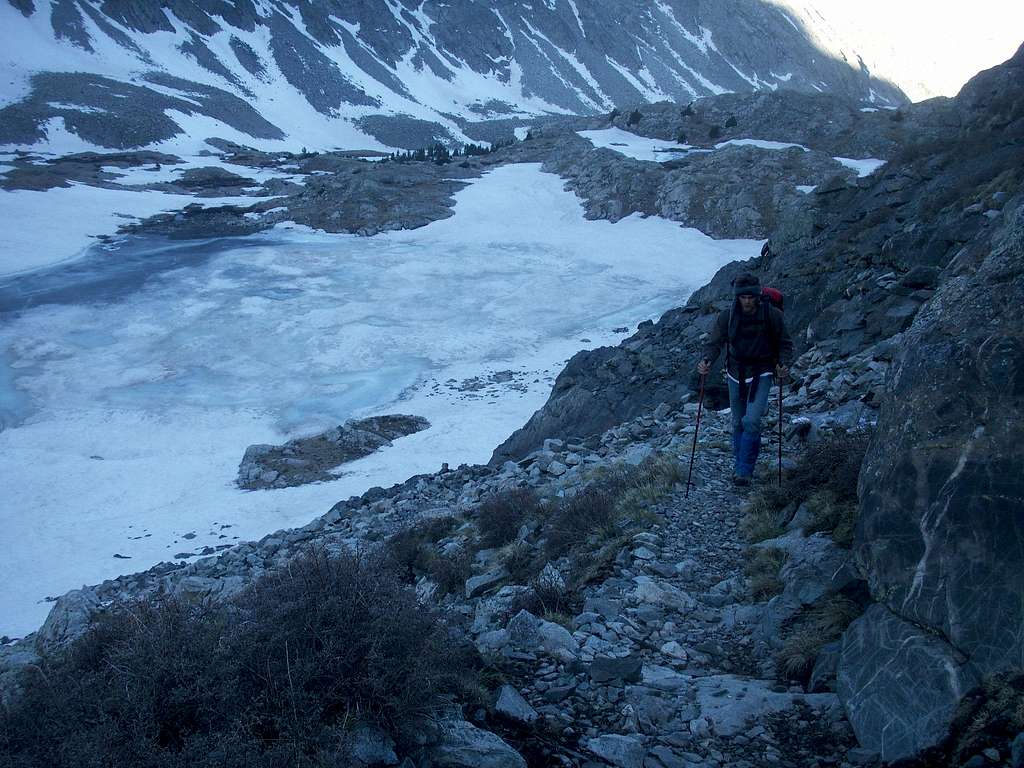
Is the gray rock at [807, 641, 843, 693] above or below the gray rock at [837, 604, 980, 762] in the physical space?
below

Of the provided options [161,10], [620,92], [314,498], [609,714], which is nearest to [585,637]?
[609,714]

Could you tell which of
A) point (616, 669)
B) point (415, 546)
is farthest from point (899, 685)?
point (415, 546)

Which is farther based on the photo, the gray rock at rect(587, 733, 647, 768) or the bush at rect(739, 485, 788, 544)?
the bush at rect(739, 485, 788, 544)

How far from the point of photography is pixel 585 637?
14.6 ft

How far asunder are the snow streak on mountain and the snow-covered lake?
49.0 metres

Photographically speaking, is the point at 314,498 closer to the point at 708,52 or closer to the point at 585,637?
the point at 585,637

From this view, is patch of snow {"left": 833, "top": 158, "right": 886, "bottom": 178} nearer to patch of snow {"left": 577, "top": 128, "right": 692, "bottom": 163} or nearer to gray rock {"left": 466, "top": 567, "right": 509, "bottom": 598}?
patch of snow {"left": 577, "top": 128, "right": 692, "bottom": 163}

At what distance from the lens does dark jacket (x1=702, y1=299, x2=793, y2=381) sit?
631cm

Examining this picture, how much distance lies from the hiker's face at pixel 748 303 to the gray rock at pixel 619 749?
13.0 ft

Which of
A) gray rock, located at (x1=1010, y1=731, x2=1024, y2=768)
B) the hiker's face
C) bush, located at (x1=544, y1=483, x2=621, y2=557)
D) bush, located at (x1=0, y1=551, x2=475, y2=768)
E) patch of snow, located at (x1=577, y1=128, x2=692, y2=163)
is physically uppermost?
patch of snow, located at (x1=577, y1=128, x2=692, y2=163)

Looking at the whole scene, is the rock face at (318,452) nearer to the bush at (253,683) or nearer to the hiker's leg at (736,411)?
the hiker's leg at (736,411)

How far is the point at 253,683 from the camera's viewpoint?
3.30m

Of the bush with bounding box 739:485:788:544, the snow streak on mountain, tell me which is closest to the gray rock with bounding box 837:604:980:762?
the bush with bounding box 739:485:788:544

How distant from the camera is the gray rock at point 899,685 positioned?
307 centimetres
